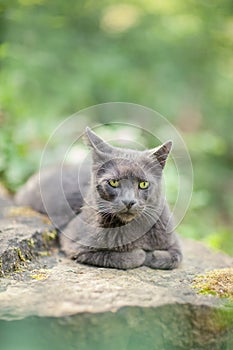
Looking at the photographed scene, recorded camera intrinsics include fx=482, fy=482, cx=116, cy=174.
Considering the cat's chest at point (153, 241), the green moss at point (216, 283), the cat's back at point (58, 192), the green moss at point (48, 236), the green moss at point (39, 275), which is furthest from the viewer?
the cat's back at point (58, 192)

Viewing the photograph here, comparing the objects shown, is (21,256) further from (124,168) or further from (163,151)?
(163,151)

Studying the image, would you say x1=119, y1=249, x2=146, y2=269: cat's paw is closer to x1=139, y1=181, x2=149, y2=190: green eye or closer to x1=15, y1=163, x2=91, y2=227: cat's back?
x1=139, y1=181, x2=149, y2=190: green eye

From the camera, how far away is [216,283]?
2.94m

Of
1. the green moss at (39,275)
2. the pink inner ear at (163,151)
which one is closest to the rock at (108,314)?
the green moss at (39,275)

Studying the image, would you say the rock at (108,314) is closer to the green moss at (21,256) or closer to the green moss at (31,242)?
the green moss at (21,256)

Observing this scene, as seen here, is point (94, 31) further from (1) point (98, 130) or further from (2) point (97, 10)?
(1) point (98, 130)

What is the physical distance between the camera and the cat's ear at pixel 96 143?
3379mm

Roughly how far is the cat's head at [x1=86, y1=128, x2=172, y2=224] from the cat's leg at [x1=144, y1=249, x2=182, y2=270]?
289mm

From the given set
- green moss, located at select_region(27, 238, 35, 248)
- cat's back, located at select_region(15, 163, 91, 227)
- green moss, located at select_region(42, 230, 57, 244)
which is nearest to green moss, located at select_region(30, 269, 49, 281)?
green moss, located at select_region(27, 238, 35, 248)

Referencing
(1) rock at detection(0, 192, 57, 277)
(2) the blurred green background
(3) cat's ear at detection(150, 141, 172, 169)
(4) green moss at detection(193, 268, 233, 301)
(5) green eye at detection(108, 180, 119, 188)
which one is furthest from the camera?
(2) the blurred green background

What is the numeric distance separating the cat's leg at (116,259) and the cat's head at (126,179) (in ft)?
0.79

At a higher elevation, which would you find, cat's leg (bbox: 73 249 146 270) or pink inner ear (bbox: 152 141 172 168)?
pink inner ear (bbox: 152 141 172 168)

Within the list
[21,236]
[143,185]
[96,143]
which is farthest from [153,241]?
[21,236]

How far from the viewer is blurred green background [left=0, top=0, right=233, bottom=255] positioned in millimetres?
7215
